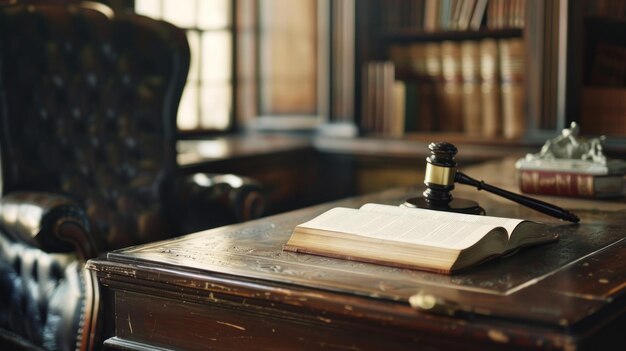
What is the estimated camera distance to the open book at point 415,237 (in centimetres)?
136

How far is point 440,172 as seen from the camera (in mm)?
1735

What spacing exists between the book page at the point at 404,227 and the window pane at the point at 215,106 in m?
2.95

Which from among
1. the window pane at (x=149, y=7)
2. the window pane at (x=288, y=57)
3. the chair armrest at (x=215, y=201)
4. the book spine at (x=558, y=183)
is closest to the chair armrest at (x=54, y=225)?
the chair armrest at (x=215, y=201)

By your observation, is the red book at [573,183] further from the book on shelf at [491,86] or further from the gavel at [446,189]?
the book on shelf at [491,86]

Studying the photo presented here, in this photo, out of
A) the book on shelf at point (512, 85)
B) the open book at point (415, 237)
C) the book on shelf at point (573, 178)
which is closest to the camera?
the open book at point (415, 237)

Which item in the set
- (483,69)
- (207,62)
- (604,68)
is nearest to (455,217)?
(604,68)

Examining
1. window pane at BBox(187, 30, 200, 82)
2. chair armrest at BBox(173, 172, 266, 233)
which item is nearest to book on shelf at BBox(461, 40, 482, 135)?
window pane at BBox(187, 30, 200, 82)

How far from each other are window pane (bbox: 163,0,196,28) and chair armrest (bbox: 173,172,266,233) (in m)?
1.40

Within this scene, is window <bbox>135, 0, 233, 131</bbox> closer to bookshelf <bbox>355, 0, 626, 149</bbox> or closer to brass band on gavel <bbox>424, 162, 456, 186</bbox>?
bookshelf <bbox>355, 0, 626, 149</bbox>

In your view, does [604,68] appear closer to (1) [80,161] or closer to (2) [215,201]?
(2) [215,201]

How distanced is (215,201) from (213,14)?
178cm

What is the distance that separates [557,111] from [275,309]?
283cm

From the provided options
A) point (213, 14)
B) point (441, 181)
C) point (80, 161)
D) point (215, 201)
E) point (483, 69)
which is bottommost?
point (215, 201)

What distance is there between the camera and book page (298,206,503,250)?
54.6 inches
